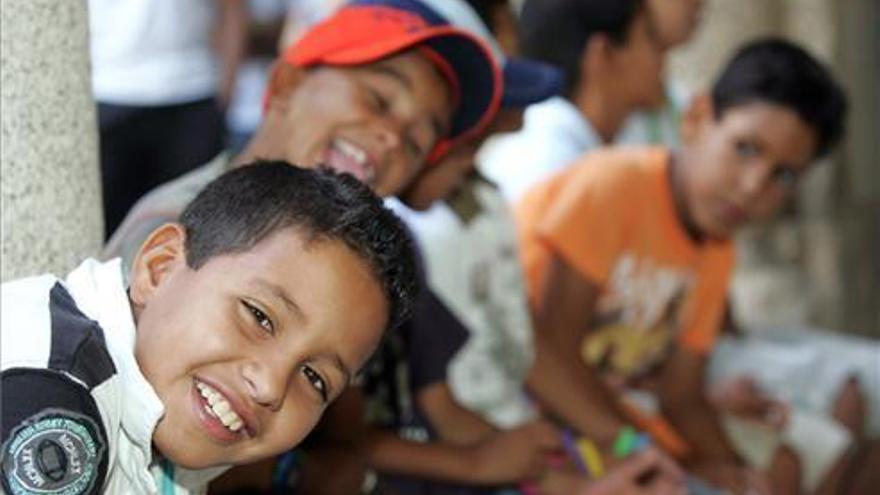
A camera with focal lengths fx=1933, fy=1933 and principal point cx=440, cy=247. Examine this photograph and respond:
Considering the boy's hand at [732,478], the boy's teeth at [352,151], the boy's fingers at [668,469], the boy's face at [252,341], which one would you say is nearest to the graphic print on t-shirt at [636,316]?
the boy's hand at [732,478]

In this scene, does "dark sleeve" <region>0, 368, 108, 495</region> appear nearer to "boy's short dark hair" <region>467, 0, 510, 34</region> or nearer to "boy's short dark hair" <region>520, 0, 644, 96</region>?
"boy's short dark hair" <region>467, 0, 510, 34</region>

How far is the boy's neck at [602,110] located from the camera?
511cm

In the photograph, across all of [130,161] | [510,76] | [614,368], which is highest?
[510,76]

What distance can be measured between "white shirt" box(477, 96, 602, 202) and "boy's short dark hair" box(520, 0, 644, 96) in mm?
106

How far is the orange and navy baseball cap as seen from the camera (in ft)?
10.9

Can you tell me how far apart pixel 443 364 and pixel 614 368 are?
Answer: 1.03m

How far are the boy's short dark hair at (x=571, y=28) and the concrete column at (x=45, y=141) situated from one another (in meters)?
2.33

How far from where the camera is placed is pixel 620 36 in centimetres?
510

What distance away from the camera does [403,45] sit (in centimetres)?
331

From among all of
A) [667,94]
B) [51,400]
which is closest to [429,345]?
[51,400]

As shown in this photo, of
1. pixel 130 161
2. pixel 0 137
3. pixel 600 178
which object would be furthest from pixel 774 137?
pixel 0 137

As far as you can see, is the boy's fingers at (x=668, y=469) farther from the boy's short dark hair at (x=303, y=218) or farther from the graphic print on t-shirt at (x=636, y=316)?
the boy's short dark hair at (x=303, y=218)

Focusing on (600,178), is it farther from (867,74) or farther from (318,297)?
(867,74)

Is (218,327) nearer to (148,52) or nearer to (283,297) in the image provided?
(283,297)
